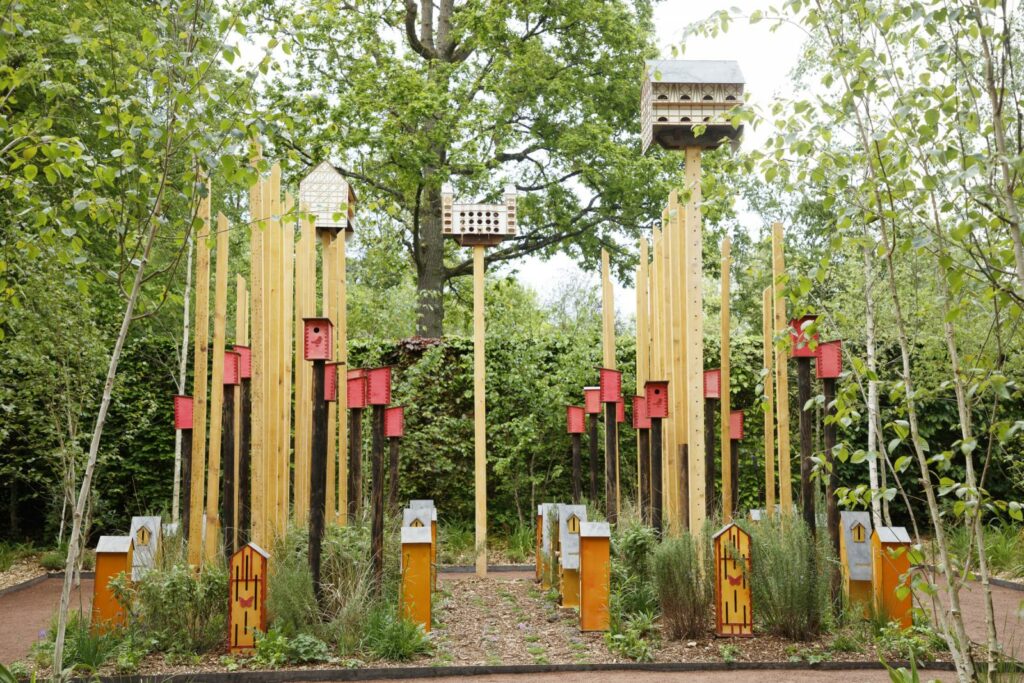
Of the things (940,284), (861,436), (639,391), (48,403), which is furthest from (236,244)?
(940,284)

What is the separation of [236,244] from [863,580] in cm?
1101

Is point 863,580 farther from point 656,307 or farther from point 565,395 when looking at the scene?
point 565,395

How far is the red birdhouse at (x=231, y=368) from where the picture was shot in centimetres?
752

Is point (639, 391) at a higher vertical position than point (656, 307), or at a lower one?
lower

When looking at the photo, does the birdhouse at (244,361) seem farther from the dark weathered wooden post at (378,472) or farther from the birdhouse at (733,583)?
the birdhouse at (733,583)

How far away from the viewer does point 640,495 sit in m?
9.33

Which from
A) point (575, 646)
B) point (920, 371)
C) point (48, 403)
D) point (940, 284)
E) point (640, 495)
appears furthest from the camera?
point (920, 371)

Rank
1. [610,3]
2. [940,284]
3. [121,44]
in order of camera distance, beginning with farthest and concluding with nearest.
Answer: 1. [610,3]
2. [121,44]
3. [940,284]

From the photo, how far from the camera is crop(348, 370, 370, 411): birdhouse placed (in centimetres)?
738

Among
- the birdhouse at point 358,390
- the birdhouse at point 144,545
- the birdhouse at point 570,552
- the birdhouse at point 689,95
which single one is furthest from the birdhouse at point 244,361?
the birdhouse at point 689,95

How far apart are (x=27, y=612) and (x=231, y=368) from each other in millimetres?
3369

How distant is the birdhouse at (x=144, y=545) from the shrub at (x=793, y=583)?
4233mm

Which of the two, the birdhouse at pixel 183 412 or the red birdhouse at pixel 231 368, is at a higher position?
the red birdhouse at pixel 231 368

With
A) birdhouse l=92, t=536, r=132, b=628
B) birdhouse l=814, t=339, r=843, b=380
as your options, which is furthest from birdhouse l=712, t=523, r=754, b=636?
birdhouse l=92, t=536, r=132, b=628
